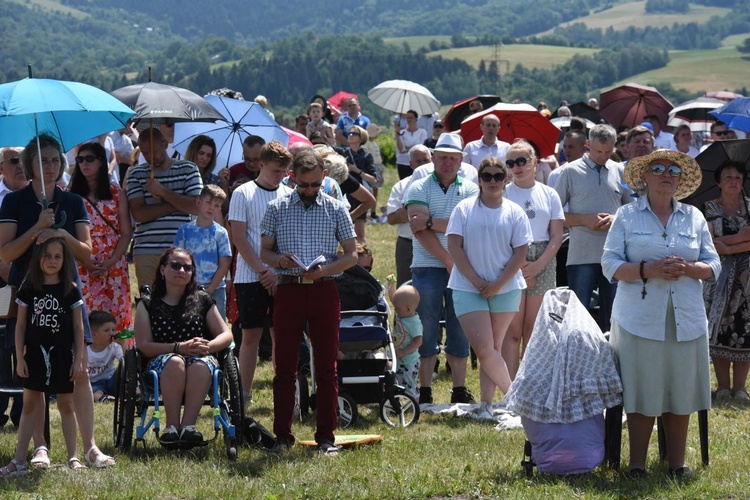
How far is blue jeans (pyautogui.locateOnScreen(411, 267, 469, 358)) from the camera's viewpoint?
948 centimetres

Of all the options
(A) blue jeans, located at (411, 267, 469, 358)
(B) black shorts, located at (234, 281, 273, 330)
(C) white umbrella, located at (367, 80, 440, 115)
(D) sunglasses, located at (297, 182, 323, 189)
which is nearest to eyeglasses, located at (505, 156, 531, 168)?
(A) blue jeans, located at (411, 267, 469, 358)

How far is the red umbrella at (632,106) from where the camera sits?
59.2ft

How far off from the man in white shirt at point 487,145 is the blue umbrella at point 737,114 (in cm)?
415

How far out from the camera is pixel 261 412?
8.97m

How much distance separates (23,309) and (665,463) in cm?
394

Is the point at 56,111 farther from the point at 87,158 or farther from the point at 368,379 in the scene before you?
the point at 368,379

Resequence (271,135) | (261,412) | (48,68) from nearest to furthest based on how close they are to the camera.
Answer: (261,412), (271,135), (48,68)

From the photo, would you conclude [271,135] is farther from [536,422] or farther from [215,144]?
[536,422]

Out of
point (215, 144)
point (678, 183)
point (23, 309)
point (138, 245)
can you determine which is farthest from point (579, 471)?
point (215, 144)

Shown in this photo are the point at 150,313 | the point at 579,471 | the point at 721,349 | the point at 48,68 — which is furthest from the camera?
the point at 48,68

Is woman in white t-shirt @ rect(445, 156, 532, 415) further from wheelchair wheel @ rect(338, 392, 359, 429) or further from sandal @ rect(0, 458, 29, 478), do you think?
sandal @ rect(0, 458, 29, 478)

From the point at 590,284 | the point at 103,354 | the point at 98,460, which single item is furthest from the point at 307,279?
the point at 590,284

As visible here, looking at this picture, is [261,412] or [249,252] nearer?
[249,252]

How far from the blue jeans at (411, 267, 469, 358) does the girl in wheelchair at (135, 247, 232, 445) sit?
2.31 m
